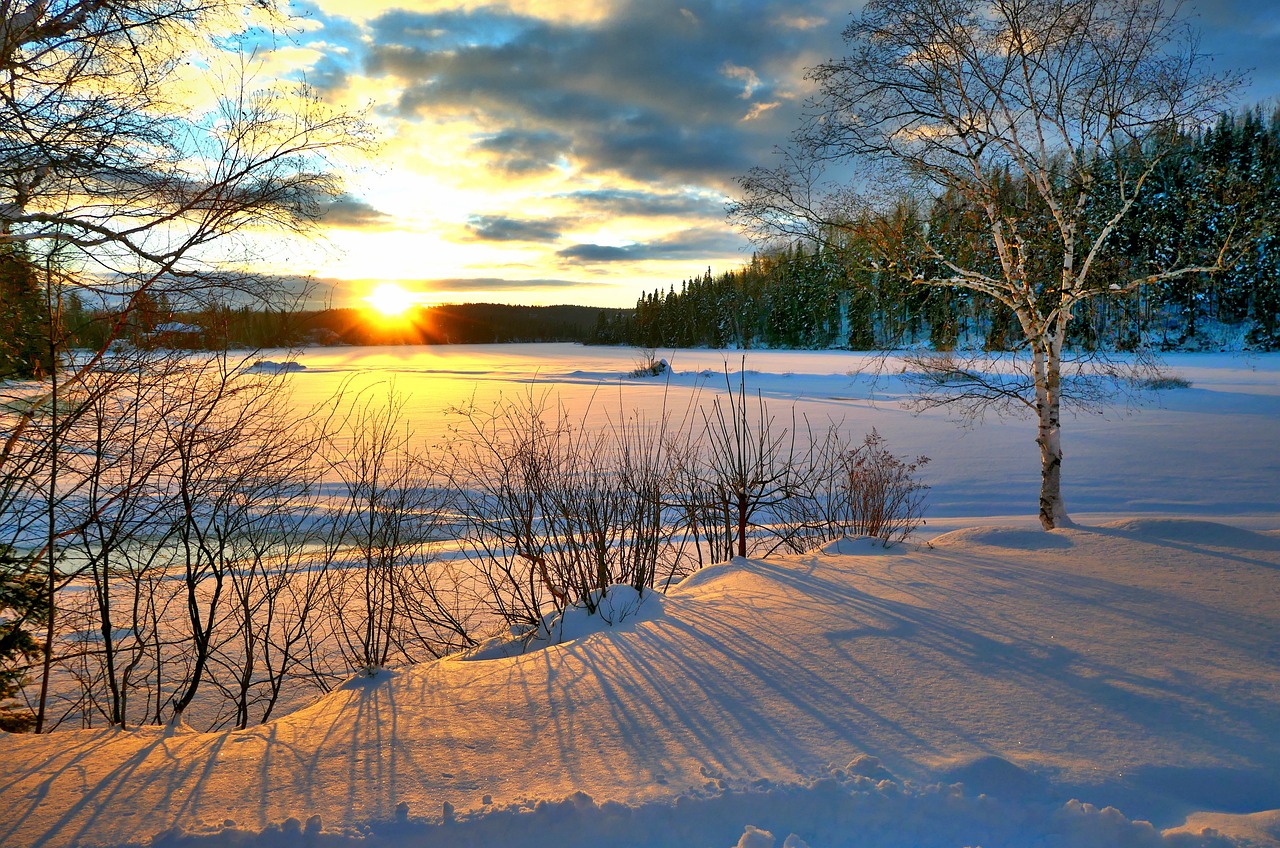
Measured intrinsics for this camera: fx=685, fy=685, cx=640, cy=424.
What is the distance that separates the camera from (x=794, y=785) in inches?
110

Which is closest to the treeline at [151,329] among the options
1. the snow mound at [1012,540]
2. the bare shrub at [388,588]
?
the bare shrub at [388,588]

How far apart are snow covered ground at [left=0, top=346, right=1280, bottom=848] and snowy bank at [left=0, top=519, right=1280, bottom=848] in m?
0.01

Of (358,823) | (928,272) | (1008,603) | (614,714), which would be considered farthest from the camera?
(928,272)

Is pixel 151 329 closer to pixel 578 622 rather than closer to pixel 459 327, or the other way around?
pixel 578 622

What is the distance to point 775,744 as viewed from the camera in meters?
3.19

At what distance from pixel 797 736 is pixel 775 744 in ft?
0.44

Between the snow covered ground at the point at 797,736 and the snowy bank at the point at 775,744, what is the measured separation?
14 millimetres

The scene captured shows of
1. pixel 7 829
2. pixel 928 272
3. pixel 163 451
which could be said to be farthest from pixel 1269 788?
pixel 928 272

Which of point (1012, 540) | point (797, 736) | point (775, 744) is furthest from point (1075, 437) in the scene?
point (775, 744)

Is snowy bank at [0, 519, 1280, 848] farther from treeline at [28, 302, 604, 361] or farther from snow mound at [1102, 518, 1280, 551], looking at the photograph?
treeline at [28, 302, 604, 361]

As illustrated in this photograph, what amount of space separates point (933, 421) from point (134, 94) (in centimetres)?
1945

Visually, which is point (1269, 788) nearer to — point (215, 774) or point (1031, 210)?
point (215, 774)

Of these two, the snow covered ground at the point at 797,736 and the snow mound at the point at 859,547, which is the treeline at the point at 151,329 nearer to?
the snow covered ground at the point at 797,736

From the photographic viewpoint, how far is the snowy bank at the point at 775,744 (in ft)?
8.77
